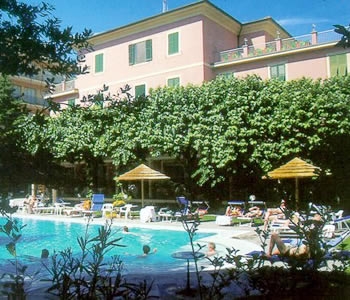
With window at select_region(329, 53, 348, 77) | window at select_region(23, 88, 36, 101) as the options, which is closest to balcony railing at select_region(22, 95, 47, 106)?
window at select_region(23, 88, 36, 101)

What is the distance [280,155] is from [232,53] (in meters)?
6.73

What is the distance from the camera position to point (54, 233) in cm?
1414

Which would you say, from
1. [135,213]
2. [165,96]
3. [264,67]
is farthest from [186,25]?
[135,213]

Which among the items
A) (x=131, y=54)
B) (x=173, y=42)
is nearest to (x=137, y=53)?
(x=131, y=54)

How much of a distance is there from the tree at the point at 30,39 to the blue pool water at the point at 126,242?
5432 mm

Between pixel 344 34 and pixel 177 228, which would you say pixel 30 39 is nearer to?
pixel 344 34

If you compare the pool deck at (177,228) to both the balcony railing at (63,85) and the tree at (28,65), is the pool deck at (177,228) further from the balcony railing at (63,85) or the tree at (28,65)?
the balcony railing at (63,85)

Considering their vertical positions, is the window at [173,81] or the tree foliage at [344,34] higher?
the window at [173,81]

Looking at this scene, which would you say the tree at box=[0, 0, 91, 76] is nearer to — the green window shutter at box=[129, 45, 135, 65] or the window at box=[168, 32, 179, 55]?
the green window shutter at box=[129, 45, 135, 65]

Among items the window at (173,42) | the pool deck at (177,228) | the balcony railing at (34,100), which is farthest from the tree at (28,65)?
the window at (173,42)

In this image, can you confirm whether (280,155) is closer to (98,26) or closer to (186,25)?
(186,25)

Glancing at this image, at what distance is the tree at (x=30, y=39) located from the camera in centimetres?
242

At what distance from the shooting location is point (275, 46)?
19344mm

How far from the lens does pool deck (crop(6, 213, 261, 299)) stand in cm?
464
